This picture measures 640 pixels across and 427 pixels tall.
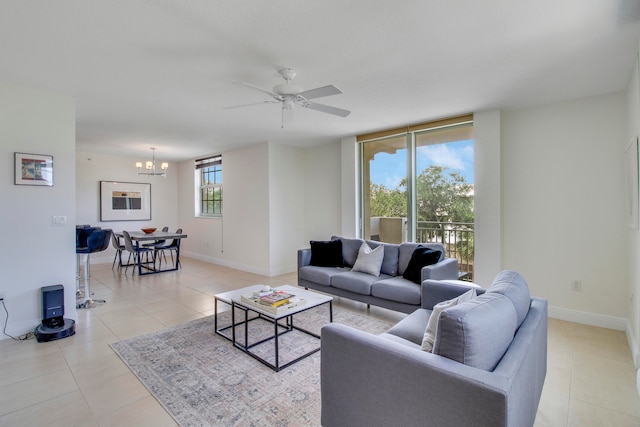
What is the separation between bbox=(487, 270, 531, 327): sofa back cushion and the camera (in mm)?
1694

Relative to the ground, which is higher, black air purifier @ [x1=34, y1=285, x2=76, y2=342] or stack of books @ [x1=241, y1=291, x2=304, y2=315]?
stack of books @ [x1=241, y1=291, x2=304, y2=315]

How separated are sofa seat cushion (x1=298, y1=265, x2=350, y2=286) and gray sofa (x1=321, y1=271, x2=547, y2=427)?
2402 mm

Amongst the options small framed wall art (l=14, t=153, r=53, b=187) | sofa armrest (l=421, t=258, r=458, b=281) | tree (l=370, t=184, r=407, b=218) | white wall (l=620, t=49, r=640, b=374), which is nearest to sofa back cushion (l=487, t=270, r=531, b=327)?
sofa armrest (l=421, t=258, r=458, b=281)

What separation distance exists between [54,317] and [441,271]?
4.02 meters

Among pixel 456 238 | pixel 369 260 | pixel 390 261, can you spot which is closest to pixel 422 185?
pixel 456 238

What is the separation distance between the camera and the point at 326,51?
2.46 meters

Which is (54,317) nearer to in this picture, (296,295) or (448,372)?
(296,295)

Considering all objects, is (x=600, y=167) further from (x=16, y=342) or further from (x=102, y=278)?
(x=102, y=278)

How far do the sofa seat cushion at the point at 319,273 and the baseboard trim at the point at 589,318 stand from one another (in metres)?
2.48

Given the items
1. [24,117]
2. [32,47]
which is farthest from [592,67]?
[24,117]

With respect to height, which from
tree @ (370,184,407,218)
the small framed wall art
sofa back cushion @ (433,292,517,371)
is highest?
the small framed wall art

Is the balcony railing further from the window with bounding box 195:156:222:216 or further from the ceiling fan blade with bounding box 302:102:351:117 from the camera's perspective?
the window with bounding box 195:156:222:216

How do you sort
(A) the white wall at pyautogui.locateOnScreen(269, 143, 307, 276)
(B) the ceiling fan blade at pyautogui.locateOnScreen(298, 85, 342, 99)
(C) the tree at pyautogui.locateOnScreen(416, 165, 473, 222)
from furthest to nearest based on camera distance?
(A) the white wall at pyautogui.locateOnScreen(269, 143, 307, 276), (C) the tree at pyautogui.locateOnScreen(416, 165, 473, 222), (B) the ceiling fan blade at pyautogui.locateOnScreen(298, 85, 342, 99)

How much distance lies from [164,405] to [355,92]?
3158 mm
